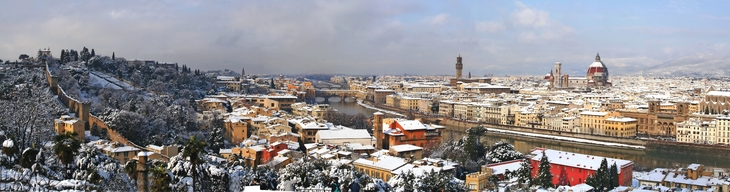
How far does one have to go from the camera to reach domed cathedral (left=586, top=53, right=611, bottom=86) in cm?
5517

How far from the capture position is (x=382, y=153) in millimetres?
13242

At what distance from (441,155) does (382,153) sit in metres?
1.61

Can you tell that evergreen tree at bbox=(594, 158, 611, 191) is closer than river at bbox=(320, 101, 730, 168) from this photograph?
Yes

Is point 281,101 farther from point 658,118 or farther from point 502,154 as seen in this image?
point 502,154

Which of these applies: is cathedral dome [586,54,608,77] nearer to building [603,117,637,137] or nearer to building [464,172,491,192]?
building [603,117,637,137]

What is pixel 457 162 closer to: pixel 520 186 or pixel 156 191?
pixel 520 186

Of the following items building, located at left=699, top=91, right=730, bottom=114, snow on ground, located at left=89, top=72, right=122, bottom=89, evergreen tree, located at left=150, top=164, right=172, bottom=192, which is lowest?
building, located at left=699, top=91, right=730, bottom=114

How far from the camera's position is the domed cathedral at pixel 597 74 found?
181ft

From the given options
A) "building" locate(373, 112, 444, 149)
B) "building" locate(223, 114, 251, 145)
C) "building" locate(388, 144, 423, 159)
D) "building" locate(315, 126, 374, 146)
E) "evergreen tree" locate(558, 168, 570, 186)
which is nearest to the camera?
"evergreen tree" locate(558, 168, 570, 186)

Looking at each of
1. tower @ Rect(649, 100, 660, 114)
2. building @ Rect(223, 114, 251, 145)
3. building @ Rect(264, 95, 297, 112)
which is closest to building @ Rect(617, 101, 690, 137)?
tower @ Rect(649, 100, 660, 114)

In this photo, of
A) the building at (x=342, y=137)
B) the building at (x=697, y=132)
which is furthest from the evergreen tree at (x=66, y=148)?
the building at (x=697, y=132)

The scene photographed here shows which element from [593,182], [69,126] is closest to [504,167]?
[593,182]

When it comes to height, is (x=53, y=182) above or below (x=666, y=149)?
above

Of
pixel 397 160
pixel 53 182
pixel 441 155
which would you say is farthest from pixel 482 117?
pixel 53 182
